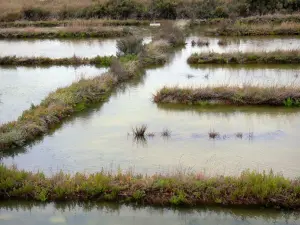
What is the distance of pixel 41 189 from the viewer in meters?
8.48

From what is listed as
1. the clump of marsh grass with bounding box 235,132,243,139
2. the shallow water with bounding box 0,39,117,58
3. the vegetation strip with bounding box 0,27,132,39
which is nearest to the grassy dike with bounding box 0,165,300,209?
the clump of marsh grass with bounding box 235,132,243,139

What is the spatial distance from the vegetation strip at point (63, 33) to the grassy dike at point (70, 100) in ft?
23.6

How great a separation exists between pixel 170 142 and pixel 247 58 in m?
9.05

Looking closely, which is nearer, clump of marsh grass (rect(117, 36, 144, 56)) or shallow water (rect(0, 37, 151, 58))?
clump of marsh grass (rect(117, 36, 144, 56))

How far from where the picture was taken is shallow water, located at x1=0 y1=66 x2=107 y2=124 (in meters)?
14.2

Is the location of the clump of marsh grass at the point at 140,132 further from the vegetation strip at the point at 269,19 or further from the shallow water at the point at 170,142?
the vegetation strip at the point at 269,19

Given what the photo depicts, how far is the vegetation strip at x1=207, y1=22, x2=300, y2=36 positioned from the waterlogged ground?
18.1 meters

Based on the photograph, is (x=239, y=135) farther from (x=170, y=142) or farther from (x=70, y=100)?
(x=70, y=100)

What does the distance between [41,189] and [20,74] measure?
11.3m

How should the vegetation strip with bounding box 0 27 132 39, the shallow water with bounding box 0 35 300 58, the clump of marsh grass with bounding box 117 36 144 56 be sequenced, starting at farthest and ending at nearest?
the vegetation strip with bounding box 0 27 132 39 < the shallow water with bounding box 0 35 300 58 < the clump of marsh grass with bounding box 117 36 144 56

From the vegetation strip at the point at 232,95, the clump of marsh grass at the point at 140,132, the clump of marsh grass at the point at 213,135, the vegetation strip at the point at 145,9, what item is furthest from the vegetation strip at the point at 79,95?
the vegetation strip at the point at 145,9

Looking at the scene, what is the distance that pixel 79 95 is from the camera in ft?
46.2

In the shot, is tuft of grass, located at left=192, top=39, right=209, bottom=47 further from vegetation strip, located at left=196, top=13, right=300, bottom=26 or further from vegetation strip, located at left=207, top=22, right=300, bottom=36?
vegetation strip, located at left=196, top=13, right=300, bottom=26

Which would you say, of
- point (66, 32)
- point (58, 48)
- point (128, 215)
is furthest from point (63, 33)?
point (128, 215)
